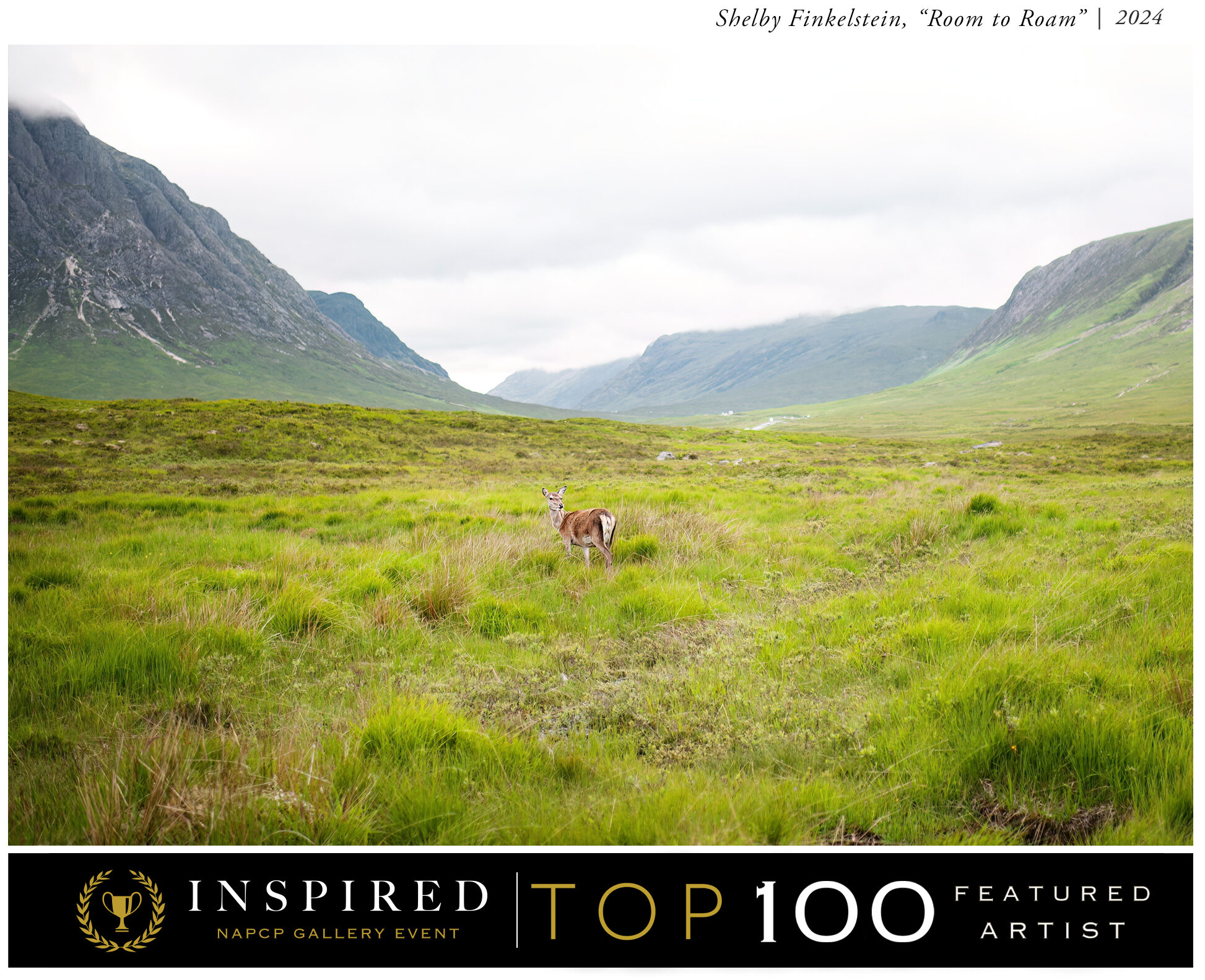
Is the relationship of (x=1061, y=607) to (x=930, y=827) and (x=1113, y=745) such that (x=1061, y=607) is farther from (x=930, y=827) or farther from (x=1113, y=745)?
(x=930, y=827)

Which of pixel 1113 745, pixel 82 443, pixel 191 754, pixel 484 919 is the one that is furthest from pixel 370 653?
pixel 82 443

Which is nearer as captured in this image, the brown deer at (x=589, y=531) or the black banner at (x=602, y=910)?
the black banner at (x=602, y=910)

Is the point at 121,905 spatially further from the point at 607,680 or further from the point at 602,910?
the point at 607,680

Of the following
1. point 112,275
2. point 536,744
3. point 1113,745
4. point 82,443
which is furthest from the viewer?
point 112,275

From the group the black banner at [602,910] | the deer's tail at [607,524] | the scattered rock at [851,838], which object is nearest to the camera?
the black banner at [602,910]

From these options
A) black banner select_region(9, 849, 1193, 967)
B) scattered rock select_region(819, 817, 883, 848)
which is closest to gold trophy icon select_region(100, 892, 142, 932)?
black banner select_region(9, 849, 1193, 967)

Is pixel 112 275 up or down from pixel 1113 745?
up

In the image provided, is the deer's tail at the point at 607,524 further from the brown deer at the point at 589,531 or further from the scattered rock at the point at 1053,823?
the scattered rock at the point at 1053,823

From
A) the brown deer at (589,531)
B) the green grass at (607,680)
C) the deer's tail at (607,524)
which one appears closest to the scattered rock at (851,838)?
the green grass at (607,680)
